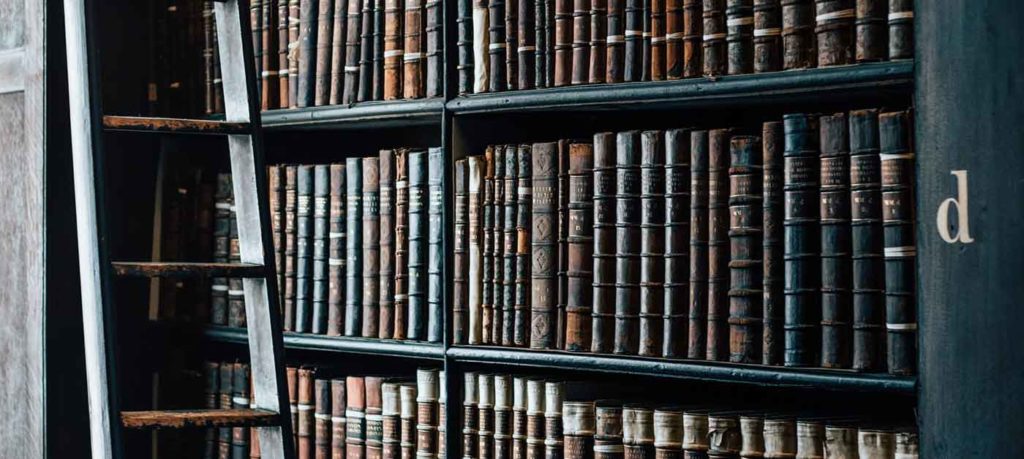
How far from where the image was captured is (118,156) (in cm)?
281

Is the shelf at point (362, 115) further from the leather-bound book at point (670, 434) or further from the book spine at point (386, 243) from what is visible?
the leather-bound book at point (670, 434)

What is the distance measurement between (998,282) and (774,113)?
820 mm

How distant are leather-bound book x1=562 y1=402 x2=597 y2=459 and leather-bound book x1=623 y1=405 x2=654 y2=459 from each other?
8 cm

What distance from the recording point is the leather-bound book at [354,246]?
8.30ft

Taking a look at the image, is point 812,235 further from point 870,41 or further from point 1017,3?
point 1017,3

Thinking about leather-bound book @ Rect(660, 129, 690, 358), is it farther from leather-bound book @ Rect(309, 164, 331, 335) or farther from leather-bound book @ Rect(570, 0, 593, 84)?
leather-bound book @ Rect(309, 164, 331, 335)

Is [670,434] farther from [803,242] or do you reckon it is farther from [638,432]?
[803,242]

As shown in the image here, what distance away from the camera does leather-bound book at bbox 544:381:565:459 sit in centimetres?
224

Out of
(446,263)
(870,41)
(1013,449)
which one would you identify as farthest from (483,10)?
(1013,449)

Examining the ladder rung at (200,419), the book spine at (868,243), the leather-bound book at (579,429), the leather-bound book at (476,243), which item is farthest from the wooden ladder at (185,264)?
the book spine at (868,243)

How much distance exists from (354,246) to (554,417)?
1.78 feet

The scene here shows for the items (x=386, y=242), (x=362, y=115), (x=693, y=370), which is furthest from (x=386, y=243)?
(x=693, y=370)

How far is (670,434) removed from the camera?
2094 millimetres

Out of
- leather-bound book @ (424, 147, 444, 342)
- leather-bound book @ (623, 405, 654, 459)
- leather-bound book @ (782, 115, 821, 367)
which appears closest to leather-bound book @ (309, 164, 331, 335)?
leather-bound book @ (424, 147, 444, 342)
